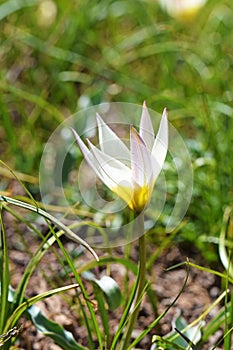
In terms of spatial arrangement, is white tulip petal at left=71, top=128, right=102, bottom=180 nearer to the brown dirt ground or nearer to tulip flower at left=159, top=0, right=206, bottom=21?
the brown dirt ground

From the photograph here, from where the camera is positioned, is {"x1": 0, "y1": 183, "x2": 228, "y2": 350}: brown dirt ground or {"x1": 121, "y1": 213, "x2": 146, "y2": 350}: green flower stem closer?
{"x1": 121, "y1": 213, "x2": 146, "y2": 350}: green flower stem

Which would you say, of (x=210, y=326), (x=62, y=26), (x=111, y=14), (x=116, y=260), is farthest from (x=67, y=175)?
(x=111, y=14)

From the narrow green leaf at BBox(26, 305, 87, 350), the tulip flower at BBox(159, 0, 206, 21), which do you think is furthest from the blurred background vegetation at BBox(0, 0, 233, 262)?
the narrow green leaf at BBox(26, 305, 87, 350)

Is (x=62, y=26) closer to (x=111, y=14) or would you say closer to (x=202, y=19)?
(x=111, y=14)

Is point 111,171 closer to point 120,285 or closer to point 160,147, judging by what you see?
point 160,147

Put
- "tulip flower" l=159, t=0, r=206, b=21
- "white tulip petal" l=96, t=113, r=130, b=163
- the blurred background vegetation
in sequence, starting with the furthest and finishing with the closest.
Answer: "tulip flower" l=159, t=0, r=206, b=21
the blurred background vegetation
"white tulip petal" l=96, t=113, r=130, b=163

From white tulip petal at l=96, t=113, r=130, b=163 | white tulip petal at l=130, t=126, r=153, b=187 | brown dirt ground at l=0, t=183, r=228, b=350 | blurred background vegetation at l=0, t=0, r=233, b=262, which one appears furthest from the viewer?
blurred background vegetation at l=0, t=0, r=233, b=262

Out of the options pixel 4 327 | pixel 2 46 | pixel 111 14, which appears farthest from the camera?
pixel 111 14
